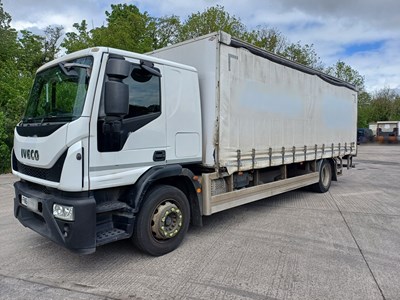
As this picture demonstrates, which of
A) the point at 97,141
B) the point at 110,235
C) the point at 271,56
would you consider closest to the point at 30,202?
the point at 110,235

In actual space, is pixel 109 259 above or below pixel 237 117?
below

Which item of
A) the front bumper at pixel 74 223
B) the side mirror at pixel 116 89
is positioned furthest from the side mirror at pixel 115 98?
the front bumper at pixel 74 223

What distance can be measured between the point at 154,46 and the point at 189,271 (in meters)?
18.7

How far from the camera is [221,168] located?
4875 mm

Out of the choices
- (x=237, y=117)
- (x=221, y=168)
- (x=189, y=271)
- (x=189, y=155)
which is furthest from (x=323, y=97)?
(x=189, y=271)

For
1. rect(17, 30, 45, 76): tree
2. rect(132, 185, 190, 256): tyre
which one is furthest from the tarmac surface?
rect(17, 30, 45, 76): tree

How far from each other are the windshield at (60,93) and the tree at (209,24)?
17902mm

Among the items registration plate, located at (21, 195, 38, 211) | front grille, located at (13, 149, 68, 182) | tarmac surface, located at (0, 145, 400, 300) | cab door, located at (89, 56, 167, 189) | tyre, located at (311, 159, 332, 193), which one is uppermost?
cab door, located at (89, 56, 167, 189)

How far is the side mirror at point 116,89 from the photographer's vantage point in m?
3.34

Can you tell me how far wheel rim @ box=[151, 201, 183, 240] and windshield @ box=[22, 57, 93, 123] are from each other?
1.59 metres

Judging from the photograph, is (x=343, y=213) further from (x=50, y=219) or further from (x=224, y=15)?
(x=224, y=15)

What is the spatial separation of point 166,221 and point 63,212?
1336 mm

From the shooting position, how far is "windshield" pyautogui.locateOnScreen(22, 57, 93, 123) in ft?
11.5

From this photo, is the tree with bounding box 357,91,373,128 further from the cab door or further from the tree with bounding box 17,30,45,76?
the cab door
